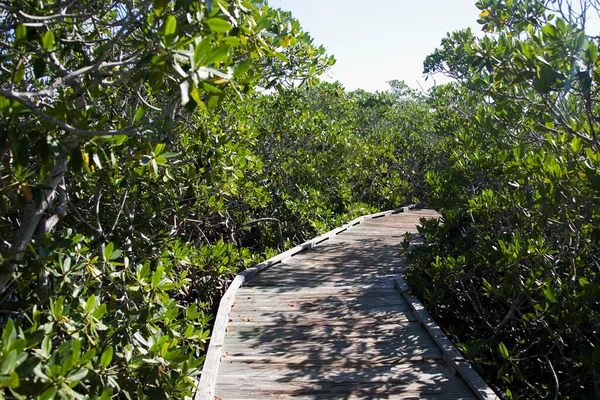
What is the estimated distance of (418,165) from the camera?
53.9 feet

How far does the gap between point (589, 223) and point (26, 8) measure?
3557 millimetres

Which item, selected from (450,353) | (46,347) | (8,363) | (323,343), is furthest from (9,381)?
(450,353)

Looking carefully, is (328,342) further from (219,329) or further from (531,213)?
(531,213)

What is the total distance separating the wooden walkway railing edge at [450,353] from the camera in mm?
3361

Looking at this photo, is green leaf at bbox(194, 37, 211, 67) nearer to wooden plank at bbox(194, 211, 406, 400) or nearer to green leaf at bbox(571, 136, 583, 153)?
wooden plank at bbox(194, 211, 406, 400)

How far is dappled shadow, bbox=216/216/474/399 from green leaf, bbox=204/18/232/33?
2.51 m

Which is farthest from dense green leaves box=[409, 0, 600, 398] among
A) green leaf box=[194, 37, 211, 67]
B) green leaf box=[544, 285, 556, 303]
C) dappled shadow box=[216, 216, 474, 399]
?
green leaf box=[194, 37, 211, 67]

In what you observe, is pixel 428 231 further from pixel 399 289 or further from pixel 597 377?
pixel 597 377

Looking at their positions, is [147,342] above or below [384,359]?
above

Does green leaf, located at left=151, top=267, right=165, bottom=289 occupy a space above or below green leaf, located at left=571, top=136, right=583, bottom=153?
below

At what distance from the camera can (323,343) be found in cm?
438

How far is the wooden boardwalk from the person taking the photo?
355cm

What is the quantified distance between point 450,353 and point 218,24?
125 inches

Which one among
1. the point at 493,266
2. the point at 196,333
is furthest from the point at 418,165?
the point at 196,333
